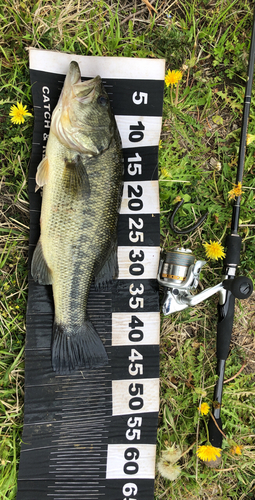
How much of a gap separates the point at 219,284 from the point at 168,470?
1.45 m

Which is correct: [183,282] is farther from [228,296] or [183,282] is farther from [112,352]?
[112,352]

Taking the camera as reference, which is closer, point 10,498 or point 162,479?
point 10,498

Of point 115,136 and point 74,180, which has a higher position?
point 115,136

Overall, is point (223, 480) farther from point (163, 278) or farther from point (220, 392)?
point (163, 278)

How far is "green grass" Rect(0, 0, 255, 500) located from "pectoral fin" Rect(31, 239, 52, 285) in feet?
0.69

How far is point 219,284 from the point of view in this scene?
2283mm

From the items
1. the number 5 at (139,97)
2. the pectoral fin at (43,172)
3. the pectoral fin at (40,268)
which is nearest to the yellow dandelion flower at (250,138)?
the number 5 at (139,97)

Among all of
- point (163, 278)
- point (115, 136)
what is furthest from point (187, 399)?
point (115, 136)

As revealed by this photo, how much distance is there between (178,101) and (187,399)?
238 centimetres

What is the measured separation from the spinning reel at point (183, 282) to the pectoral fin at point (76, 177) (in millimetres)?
790

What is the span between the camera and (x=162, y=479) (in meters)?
2.44

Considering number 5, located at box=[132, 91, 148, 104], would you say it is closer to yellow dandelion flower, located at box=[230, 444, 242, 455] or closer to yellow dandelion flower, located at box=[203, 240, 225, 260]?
yellow dandelion flower, located at box=[203, 240, 225, 260]

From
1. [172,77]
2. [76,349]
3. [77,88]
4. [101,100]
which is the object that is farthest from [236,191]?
[76,349]

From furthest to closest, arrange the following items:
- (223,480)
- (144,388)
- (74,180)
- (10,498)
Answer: (223,480)
(144,388)
(10,498)
(74,180)
